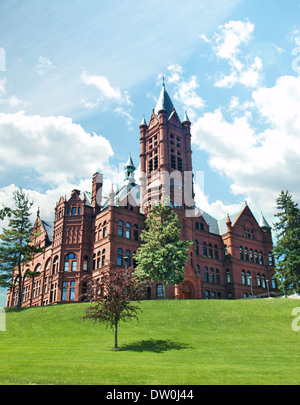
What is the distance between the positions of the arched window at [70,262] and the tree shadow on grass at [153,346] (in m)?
32.3

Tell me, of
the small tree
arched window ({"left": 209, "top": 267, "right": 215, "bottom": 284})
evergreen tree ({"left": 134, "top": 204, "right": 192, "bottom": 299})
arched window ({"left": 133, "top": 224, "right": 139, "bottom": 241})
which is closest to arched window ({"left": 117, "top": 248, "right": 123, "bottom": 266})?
arched window ({"left": 133, "top": 224, "right": 139, "bottom": 241})

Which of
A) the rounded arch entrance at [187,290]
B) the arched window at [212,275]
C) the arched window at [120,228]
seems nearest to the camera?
the rounded arch entrance at [187,290]

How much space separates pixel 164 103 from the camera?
68.9 m

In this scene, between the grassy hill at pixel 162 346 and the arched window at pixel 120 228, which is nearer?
the grassy hill at pixel 162 346

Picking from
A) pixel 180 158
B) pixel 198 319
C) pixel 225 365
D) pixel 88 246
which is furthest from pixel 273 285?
pixel 225 365

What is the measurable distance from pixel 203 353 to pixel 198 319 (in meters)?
10.6

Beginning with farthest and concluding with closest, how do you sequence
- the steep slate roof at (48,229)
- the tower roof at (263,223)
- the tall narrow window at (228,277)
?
1. the tower roof at (263,223)
2. the steep slate roof at (48,229)
3. the tall narrow window at (228,277)

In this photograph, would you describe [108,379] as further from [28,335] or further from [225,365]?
[28,335]

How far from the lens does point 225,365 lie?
18.6m

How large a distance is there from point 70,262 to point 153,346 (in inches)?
1365

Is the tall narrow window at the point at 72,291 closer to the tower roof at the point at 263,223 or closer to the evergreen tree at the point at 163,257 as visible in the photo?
the evergreen tree at the point at 163,257

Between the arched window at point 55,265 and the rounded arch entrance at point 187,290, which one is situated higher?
the arched window at point 55,265

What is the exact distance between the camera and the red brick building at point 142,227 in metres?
56.1

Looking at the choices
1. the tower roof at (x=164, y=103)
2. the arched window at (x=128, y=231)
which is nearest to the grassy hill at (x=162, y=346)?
the arched window at (x=128, y=231)
